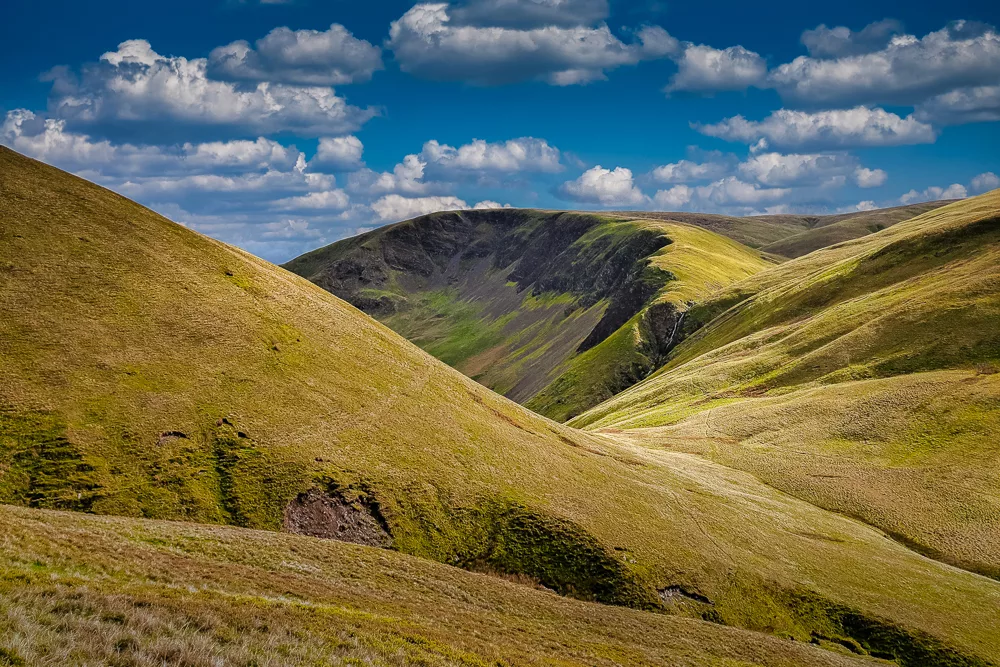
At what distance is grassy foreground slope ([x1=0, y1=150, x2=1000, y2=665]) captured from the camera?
41.7m

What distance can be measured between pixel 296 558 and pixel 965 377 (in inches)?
3945

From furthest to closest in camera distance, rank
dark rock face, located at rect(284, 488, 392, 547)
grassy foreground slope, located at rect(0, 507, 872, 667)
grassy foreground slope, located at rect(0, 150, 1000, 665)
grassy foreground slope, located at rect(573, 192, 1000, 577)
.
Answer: grassy foreground slope, located at rect(573, 192, 1000, 577) → grassy foreground slope, located at rect(0, 150, 1000, 665) → dark rock face, located at rect(284, 488, 392, 547) → grassy foreground slope, located at rect(0, 507, 872, 667)

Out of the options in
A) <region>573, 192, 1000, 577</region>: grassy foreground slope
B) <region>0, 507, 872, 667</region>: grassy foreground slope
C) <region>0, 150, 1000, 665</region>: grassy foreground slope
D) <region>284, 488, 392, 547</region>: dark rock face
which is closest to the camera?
<region>0, 507, 872, 667</region>: grassy foreground slope

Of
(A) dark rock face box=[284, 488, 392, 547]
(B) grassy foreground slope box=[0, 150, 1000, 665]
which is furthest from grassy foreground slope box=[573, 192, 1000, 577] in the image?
(A) dark rock face box=[284, 488, 392, 547]

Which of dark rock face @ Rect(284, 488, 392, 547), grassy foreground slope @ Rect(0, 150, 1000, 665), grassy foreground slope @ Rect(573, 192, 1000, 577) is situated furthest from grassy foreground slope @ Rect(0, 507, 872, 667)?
grassy foreground slope @ Rect(573, 192, 1000, 577)

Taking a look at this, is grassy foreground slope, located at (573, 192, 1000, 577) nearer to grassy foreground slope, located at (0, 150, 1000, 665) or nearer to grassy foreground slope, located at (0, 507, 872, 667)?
grassy foreground slope, located at (0, 150, 1000, 665)

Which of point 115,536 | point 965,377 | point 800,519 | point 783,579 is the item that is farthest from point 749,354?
point 115,536

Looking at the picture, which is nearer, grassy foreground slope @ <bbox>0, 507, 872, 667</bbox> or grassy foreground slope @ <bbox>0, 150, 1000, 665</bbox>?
grassy foreground slope @ <bbox>0, 507, 872, 667</bbox>

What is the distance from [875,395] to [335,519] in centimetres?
8708

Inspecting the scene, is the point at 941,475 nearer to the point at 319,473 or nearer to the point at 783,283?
the point at 319,473

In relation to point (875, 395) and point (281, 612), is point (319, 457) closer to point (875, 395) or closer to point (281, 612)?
point (281, 612)

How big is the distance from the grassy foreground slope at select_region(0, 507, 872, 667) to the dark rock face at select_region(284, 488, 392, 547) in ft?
11.0

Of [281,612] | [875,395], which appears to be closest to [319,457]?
[281,612]

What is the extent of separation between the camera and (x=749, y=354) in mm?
140625
